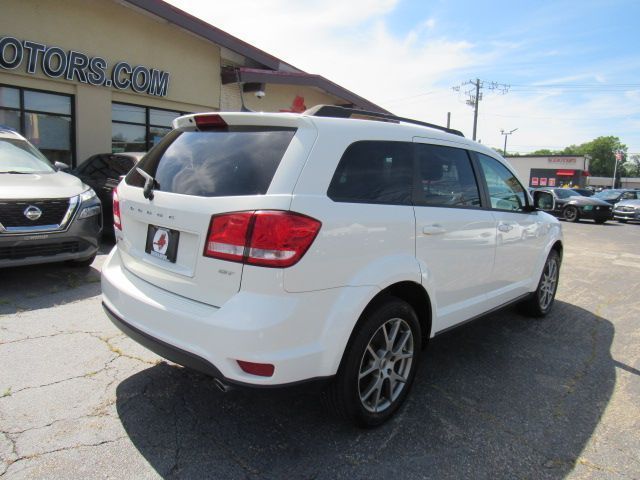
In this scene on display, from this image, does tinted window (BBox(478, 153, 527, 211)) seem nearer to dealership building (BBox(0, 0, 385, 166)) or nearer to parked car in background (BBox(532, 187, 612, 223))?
dealership building (BBox(0, 0, 385, 166))

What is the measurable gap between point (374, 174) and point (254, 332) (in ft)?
3.82

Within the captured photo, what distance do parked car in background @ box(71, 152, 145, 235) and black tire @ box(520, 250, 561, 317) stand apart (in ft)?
20.0

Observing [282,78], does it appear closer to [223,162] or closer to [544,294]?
[544,294]

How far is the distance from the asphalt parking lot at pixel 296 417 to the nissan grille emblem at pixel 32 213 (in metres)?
0.98

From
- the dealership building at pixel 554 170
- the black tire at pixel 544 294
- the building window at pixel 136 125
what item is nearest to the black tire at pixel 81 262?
the black tire at pixel 544 294

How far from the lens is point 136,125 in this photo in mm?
12445

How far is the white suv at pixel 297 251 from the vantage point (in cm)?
218

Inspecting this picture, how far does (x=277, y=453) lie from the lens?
2.48 metres

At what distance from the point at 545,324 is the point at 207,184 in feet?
13.4

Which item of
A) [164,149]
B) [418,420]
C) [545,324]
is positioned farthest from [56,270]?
[545,324]

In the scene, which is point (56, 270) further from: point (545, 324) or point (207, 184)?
point (545, 324)

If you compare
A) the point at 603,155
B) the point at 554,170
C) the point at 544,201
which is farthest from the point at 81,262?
the point at 603,155

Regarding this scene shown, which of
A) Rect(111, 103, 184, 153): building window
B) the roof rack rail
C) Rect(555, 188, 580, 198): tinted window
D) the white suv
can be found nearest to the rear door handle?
the white suv

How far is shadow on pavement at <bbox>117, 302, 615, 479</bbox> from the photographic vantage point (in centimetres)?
242
